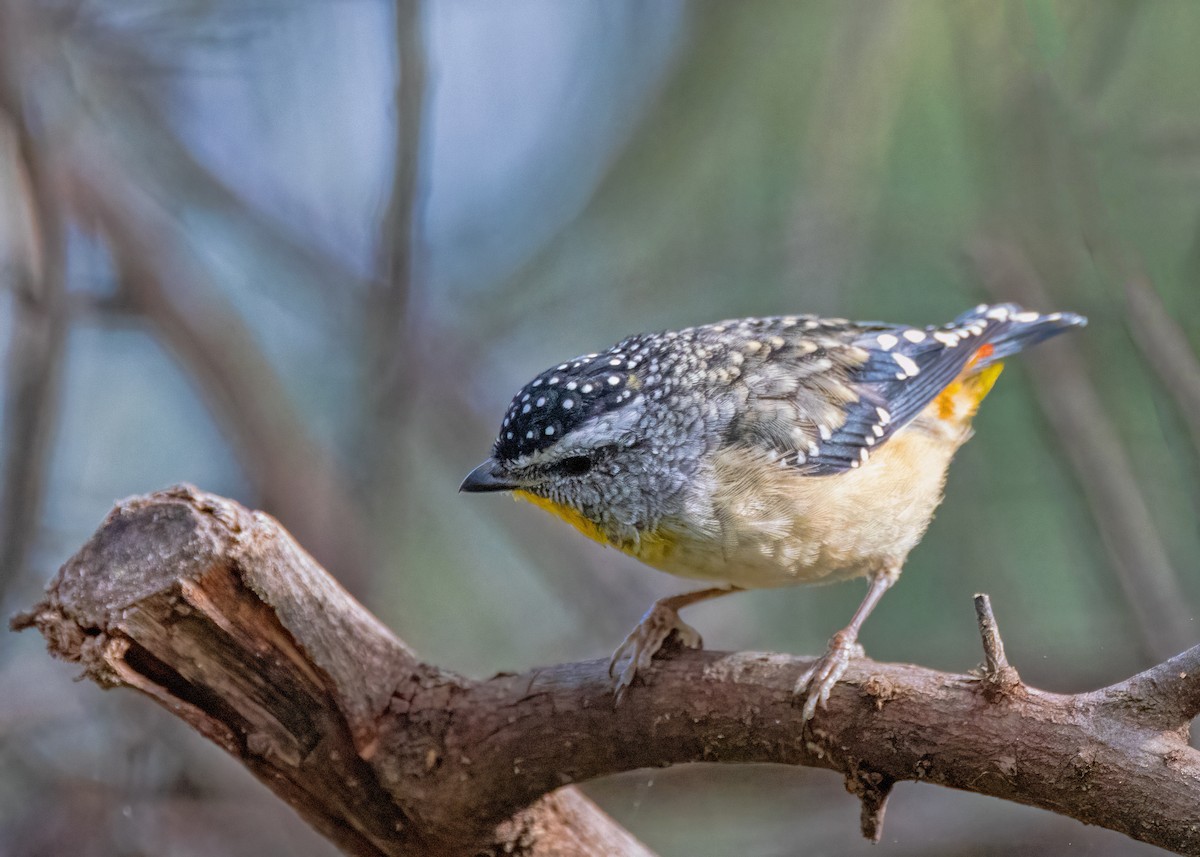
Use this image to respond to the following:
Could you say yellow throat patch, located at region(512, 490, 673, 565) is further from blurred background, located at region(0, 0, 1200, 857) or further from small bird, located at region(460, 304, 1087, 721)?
blurred background, located at region(0, 0, 1200, 857)

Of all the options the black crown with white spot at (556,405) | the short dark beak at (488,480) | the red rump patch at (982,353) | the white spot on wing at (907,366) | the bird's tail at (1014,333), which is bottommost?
the short dark beak at (488,480)

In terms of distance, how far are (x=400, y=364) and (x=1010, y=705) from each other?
180 inches

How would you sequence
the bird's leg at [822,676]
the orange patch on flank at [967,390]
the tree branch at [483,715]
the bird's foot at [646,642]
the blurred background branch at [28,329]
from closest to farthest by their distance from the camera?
the tree branch at [483,715] < the bird's leg at [822,676] < the bird's foot at [646,642] < the orange patch on flank at [967,390] < the blurred background branch at [28,329]

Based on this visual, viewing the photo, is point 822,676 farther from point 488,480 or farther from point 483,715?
point 488,480

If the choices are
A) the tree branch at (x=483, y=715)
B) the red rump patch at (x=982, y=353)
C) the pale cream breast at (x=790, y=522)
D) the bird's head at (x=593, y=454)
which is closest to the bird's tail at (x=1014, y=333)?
the red rump patch at (x=982, y=353)

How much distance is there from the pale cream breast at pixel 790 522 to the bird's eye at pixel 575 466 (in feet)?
1.14

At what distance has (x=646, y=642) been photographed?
327cm

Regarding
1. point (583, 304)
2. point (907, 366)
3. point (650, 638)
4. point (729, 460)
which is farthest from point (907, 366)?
point (583, 304)

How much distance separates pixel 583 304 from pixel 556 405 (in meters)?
3.96

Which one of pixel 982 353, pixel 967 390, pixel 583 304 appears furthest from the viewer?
pixel 583 304

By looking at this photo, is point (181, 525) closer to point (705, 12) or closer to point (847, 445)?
point (847, 445)

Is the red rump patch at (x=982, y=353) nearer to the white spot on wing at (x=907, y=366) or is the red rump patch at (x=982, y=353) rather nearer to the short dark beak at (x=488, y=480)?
the white spot on wing at (x=907, y=366)

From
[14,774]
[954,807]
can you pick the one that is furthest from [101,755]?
[954,807]

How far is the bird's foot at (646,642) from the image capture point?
10.2 feet
